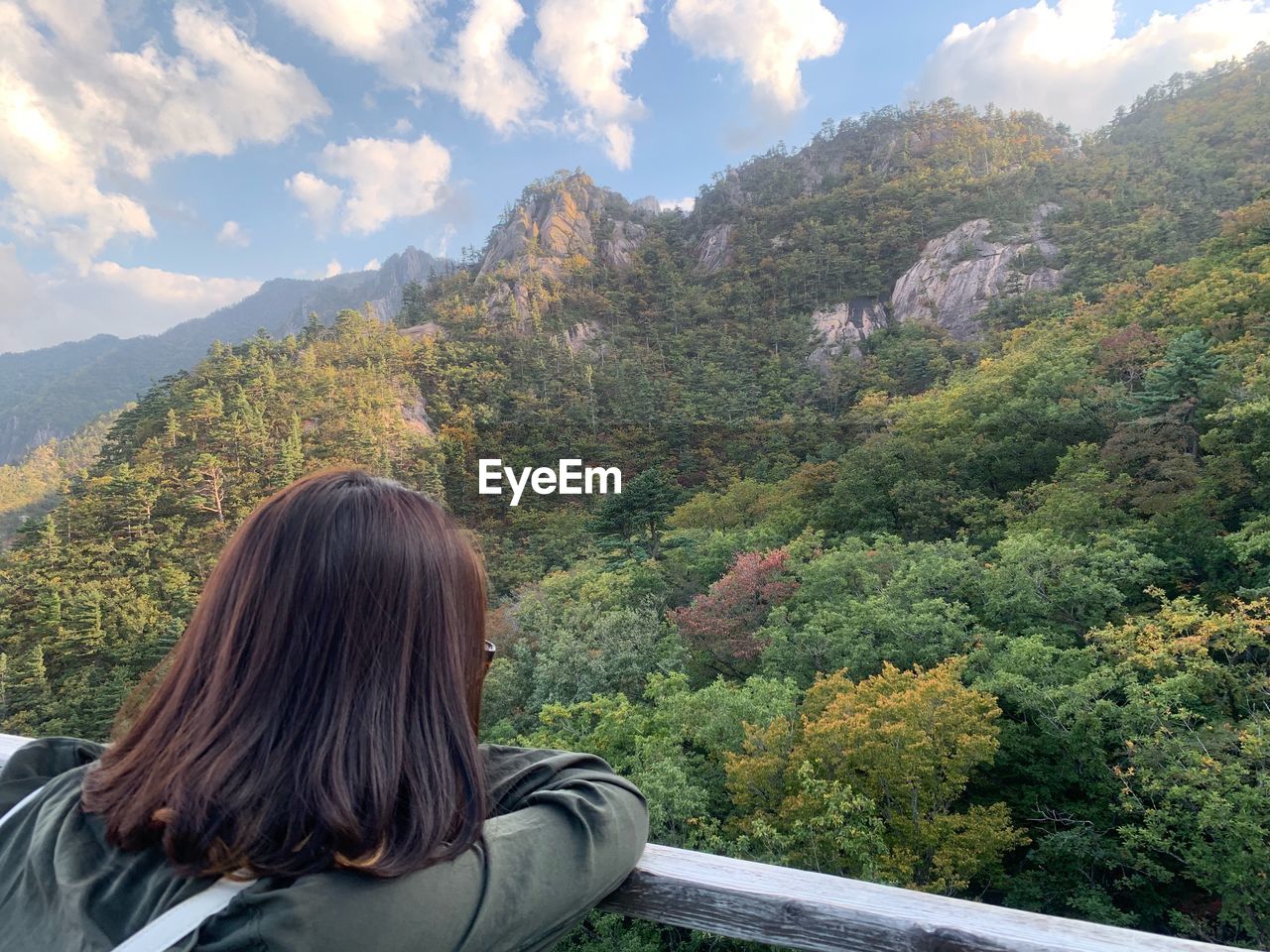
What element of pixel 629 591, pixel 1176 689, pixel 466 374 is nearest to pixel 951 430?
pixel 629 591

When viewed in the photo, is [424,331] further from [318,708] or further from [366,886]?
[366,886]

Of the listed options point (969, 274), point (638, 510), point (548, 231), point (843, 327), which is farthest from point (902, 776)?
point (548, 231)

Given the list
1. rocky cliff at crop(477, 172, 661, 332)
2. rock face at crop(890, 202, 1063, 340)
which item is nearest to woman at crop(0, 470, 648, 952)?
rock face at crop(890, 202, 1063, 340)

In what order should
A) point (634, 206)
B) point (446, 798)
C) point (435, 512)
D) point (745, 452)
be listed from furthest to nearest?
point (634, 206), point (745, 452), point (435, 512), point (446, 798)

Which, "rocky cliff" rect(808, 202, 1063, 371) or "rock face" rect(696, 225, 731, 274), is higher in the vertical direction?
"rock face" rect(696, 225, 731, 274)

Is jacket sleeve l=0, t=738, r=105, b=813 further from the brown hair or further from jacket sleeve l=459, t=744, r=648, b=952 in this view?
jacket sleeve l=459, t=744, r=648, b=952

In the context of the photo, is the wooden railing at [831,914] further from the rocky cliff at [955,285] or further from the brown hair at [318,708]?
the rocky cliff at [955,285]

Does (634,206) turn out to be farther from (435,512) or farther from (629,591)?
(435,512)
